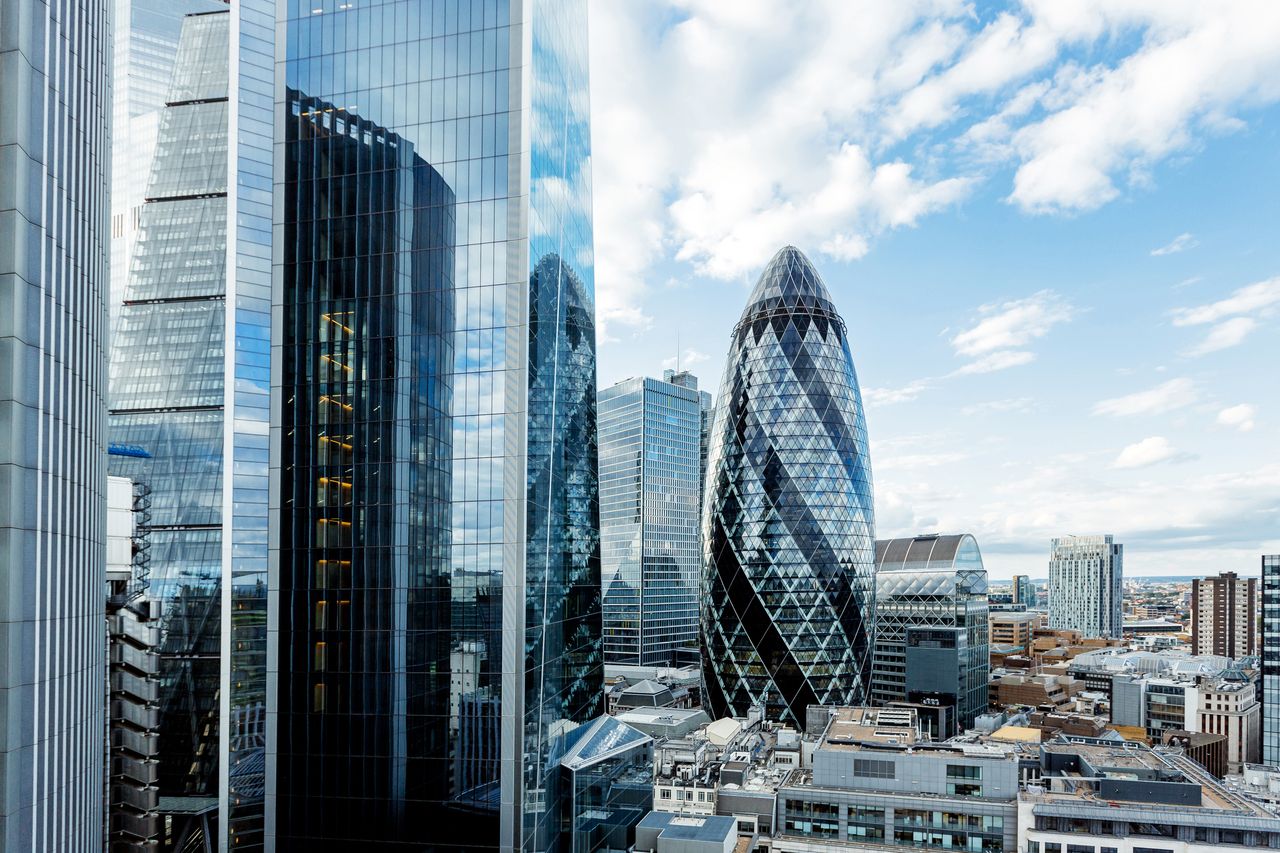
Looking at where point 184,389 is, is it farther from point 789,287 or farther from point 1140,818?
point 789,287

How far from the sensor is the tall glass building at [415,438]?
33812 millimetres

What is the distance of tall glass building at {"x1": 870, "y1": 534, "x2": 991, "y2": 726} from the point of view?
347ft

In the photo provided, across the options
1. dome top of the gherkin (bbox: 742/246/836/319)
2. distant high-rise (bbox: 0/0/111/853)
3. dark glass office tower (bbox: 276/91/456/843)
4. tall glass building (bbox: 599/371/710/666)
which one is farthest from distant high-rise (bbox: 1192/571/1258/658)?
distant high-rise (bbox: 0/0/111/853)

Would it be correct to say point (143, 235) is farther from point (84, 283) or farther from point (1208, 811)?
point (1208, 811)

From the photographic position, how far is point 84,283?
18516 millimetres

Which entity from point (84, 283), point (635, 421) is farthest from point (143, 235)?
point (635, 421)

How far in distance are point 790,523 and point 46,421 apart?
90003 mm

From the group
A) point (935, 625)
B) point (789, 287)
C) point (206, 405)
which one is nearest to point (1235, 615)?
point (935, 625)

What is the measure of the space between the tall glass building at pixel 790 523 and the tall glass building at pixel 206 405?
63.7 m

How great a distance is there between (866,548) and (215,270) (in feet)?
258

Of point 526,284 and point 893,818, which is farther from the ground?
point 526,284

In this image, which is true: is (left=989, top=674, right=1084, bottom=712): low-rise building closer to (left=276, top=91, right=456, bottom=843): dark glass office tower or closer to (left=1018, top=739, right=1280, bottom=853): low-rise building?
(left=1018, top=739, right=1280, bottom=853): low-rise building

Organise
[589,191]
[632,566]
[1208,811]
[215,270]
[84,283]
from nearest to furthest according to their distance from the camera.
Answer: [84,283] → [1208,811] → [589,191] → [215,270] → [632,566]

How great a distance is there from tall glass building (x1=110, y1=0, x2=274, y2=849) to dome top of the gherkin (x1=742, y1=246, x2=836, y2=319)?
6794cm
